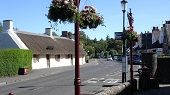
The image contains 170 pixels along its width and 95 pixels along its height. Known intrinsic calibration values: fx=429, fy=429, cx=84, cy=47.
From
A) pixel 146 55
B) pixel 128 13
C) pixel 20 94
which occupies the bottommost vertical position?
pixel 20 94

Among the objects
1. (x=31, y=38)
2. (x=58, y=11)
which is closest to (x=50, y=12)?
(x=58, y=11)

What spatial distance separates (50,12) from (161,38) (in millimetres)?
87868

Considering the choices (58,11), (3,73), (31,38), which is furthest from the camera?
(31,38)

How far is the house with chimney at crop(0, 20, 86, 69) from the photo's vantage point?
56688 millimetres

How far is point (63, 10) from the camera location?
30.0ft

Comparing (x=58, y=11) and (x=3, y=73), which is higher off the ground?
(x=58, y=11)

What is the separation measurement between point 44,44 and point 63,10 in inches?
2191

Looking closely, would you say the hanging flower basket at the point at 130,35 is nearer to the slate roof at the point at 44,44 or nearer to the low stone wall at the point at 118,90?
the low stone wall at the point at 118,90

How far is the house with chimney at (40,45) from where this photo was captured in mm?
56688

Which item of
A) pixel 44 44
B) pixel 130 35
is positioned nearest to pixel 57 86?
pixel 130 35

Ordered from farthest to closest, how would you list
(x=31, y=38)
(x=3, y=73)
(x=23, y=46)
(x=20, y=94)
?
(x=31, y=38) < (x=23, y=46) < (x=3, y=73) < (x=20, y=94)

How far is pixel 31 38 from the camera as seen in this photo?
61.4m

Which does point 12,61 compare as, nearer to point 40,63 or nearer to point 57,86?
point 40,63

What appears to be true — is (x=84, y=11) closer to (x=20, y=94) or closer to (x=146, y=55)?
(x=20, y=94)
